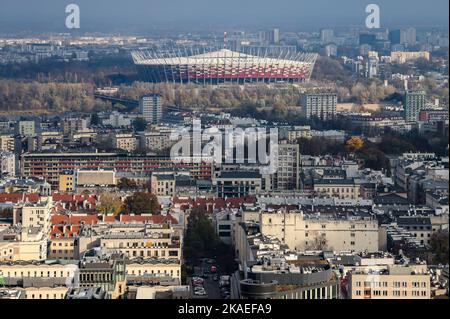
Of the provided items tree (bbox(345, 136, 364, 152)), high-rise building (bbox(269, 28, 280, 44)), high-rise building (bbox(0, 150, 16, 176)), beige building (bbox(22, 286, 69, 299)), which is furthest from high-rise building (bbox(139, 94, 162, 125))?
beige building (bbox(22, 286, 69, 299))

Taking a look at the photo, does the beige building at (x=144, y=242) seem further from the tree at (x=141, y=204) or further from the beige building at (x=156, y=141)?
the beige building at (x=156, y=141)

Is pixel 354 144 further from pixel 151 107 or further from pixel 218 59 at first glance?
pixel 218 59

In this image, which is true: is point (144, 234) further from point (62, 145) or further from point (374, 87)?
point (374, 87)

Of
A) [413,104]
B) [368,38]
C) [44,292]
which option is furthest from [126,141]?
[368,38]

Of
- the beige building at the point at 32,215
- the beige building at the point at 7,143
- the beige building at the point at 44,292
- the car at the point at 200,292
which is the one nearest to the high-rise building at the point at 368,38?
the beige building at the point at 7,143

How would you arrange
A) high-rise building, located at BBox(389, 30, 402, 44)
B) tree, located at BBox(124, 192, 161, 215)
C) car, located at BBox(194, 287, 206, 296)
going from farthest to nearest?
1. high-rise building, located at BBox(389, 30, 402, 44)
2. tree, located at BBox(124, 192, 161, 215)
3. car, located at BBox(194, 287, 206, 296)

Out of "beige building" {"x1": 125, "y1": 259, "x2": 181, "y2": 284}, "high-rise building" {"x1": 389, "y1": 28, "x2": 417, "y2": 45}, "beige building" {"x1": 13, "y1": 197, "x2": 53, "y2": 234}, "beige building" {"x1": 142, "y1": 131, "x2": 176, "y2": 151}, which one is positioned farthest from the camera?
"high-rise building" {"x1": 389, "y1": 28, "x2": 417, "y2": 45}

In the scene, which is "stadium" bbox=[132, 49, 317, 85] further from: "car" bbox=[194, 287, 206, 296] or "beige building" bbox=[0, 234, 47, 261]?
"car" bbox=[194, 287, 206, 296]
